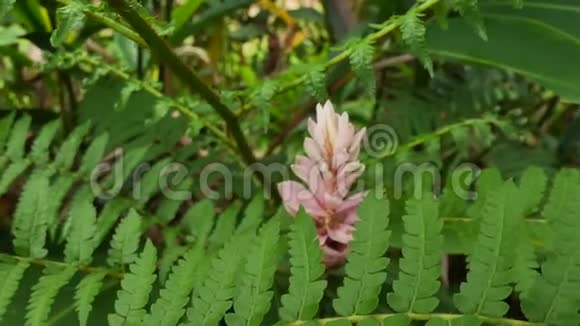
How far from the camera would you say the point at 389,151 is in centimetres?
92

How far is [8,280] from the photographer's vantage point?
0.67 m

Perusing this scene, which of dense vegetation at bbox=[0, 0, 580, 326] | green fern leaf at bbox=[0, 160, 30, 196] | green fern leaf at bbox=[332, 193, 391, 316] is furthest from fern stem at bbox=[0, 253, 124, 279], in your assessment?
green fern leaf at bbox=[332, 193, 391, 316]

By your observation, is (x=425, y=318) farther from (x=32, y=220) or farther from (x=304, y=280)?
(x=32, y=220)

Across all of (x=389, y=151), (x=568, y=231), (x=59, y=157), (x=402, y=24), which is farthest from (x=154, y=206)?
(x=568, y=231)

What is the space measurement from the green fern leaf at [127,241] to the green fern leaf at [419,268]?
0.23m

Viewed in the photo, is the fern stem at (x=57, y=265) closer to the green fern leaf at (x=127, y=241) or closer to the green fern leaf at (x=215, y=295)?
the green fern leaf at (x=127, y=241)

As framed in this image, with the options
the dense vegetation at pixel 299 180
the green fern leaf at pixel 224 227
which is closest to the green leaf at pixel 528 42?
the dense vegetation at pixel 299 180

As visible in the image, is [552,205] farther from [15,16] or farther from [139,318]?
[15,16]

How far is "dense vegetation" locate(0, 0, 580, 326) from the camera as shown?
1.85ft

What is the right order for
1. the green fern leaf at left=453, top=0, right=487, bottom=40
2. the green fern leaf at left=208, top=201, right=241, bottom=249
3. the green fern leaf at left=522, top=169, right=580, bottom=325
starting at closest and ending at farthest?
1. the green fern leaf at left=522, top=169, right=580, bottom=325
2. the green fern leaf at left=453, top=0, right=487, bottom=40
3. the green fern leaf at left=208, top=201, right=241, bottom=249

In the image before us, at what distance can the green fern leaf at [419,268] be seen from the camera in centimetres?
56

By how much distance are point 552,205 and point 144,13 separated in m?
0.32

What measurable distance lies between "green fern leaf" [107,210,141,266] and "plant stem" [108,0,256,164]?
A: 0.38ft

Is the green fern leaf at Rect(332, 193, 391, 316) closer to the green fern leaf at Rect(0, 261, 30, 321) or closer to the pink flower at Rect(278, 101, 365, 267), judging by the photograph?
the pink flower at Rect(278, 101, 365, 267)
